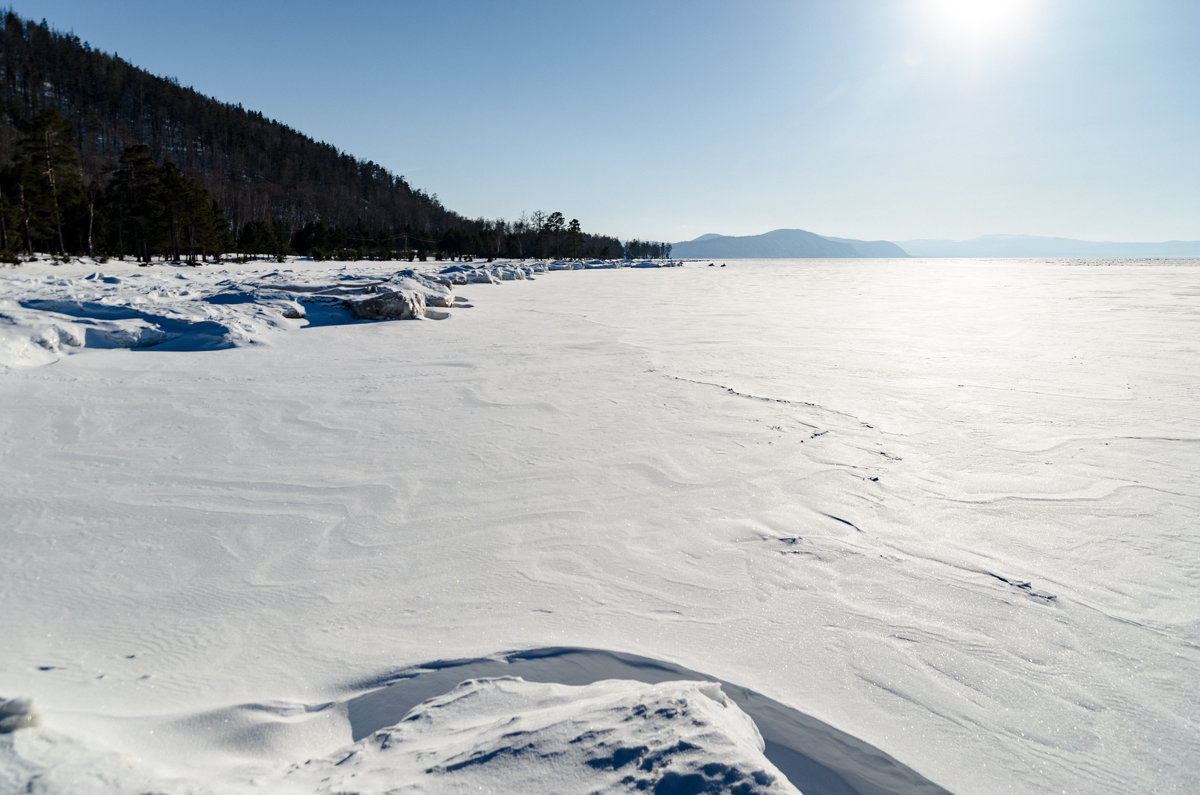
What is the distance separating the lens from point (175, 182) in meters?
28.5

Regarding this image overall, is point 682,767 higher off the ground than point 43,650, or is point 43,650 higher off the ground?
point 682,767

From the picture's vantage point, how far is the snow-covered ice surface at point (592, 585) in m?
1.29

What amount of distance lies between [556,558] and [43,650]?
1.60m

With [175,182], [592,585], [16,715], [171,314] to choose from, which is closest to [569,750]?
[592,585]

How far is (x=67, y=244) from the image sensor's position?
29750mm

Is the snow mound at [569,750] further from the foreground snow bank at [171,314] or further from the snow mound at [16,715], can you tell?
the foreground snow bank at [171,314]

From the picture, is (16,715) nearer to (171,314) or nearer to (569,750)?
(569,750)

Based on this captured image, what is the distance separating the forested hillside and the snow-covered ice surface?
2334cm

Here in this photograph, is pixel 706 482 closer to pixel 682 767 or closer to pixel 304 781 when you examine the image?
pixel 682 767

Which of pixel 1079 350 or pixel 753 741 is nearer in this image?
pixel 753 741

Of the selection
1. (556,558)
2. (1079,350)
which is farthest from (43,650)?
(1079,350)

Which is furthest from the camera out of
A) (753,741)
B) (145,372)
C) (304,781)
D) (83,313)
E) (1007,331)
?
(1007,331)

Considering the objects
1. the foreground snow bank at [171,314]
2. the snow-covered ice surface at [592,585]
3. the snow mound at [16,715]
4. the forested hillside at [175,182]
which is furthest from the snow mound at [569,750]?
the forested hillside at [175,182]

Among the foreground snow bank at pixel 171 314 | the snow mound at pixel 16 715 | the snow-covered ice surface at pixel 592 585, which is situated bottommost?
the snow-covered ice surface at pixel 592 585
